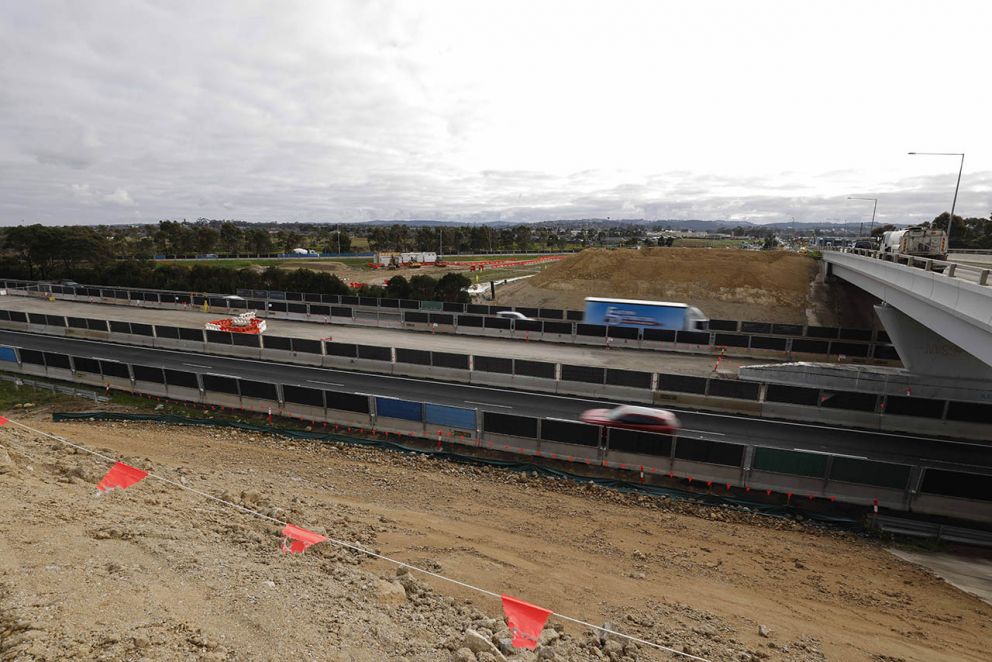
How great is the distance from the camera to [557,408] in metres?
26.1

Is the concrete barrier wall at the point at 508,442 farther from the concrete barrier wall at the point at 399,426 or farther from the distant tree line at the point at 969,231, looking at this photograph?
the distant tree line at the point at 969,231

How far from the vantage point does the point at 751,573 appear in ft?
44.5

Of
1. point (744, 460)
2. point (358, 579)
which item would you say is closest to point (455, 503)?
point (358, 579)

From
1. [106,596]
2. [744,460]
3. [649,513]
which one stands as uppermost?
[106,596]

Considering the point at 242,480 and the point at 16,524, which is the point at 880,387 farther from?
the point at 16,524

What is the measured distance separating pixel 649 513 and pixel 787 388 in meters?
13.8

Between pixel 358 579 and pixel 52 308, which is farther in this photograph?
pixel 52 308

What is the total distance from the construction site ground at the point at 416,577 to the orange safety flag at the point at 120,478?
39cm

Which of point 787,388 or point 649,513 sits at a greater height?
point 787,388

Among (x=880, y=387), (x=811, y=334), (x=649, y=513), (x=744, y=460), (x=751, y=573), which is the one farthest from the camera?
(x=811, y=334)

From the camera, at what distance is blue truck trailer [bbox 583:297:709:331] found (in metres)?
39.8

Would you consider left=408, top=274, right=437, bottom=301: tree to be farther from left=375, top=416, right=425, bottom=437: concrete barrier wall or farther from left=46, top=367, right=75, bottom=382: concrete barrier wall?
left=375, top=416, right=425, bottom=437: concrete barrier wall

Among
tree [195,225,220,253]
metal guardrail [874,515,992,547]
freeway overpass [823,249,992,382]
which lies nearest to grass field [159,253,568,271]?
tree [195,225,220,253]

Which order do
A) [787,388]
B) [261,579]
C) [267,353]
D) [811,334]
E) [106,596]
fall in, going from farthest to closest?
[811,334], [267,353], [787,388], [261,579], [106,596]
